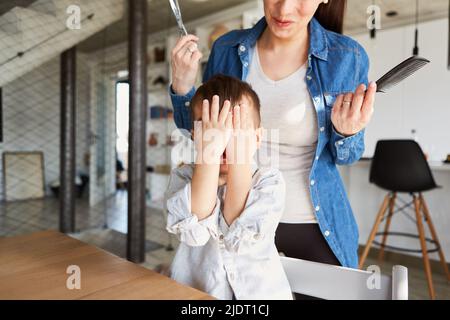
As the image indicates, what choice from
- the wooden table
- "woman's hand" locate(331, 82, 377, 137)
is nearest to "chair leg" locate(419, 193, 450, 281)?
"woman's hand" locate(331, 82, 377, 137)

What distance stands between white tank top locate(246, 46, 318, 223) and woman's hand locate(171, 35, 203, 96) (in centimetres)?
16

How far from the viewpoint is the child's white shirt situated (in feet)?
1.68

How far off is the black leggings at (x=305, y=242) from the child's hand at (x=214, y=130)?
0.33 metres

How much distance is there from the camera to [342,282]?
60 cm

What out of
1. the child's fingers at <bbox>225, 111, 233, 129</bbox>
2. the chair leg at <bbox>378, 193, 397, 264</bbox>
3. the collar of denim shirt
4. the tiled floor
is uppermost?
the collar of denim shirt

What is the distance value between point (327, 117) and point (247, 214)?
30cm

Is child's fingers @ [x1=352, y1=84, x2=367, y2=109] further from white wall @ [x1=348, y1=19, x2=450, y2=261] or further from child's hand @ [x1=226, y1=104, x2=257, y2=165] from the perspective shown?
white wall @ [x1=348, y1=19, x2=450, y2=261]

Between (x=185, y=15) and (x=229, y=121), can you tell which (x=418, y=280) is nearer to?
(x=229, y=121)

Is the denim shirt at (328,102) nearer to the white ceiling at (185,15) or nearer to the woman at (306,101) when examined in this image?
the woman at (306,101)

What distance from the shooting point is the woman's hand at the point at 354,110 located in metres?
0.51

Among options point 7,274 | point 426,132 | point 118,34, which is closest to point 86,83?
point 118,34

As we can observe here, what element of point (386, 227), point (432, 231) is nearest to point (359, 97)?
point (432, 231)

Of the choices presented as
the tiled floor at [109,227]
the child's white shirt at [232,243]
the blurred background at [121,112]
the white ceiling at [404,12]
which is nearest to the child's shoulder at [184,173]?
the child's white shirt at [232,243]

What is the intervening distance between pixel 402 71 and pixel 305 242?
0.42m
